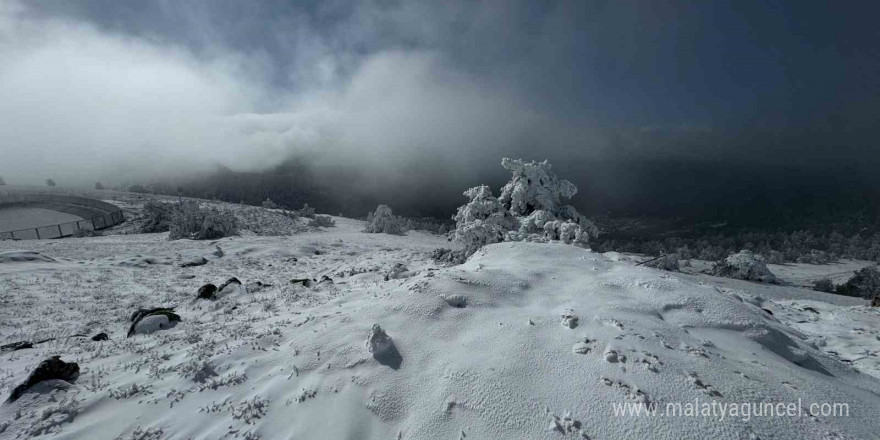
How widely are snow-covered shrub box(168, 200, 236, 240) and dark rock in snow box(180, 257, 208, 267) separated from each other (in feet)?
40.8

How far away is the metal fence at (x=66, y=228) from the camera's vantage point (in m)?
32.1

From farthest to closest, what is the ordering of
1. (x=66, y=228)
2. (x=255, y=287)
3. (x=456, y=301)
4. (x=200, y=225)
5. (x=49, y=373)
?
(x=66, y=228)
(x=200, y=225)
(x=255, y=287)
(x=456, y=301)
(x=49, y=373)

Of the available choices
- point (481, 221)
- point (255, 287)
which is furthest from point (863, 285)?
point (255, 287)

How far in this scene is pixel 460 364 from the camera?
577 centimetres

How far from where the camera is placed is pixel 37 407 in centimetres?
543

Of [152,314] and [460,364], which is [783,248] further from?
[152,314]

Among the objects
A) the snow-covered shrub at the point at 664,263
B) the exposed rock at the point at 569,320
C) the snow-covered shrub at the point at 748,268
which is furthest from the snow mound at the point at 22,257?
the snow-covered shrub at the point at 748,268

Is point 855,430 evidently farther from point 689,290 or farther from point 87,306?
point 87,306

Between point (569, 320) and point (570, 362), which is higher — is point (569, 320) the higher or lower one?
the higher one

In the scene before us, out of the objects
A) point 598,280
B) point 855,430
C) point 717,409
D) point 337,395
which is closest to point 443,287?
point 337,395

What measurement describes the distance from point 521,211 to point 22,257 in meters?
26.0

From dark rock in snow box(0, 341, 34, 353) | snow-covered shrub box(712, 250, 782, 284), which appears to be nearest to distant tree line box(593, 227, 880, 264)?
snow-covered shrub box(712, 250, 782, 284)

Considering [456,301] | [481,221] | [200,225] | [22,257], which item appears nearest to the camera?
[456,301]

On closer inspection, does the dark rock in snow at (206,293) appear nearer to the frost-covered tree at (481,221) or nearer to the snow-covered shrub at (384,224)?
the frost-covered tree at (481,221)
